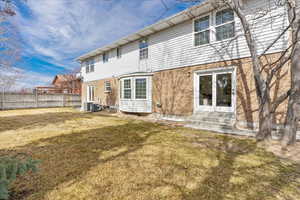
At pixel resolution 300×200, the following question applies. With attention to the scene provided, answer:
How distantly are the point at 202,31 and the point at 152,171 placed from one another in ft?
23.8

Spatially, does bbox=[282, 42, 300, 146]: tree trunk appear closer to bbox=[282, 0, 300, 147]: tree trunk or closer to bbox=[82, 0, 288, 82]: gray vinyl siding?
bbox=[282, 0, 300, 147]: tree trunk

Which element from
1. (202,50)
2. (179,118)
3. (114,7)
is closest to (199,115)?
(179,118)

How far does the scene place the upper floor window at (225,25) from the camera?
6.44 metres

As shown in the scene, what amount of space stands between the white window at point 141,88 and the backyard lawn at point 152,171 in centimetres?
554

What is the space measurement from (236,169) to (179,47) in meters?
6.97

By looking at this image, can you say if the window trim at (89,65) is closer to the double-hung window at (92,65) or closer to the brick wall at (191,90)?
the double-hung window at (92,65)

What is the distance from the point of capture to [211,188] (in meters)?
2.28

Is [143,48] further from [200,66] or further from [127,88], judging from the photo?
[200,66]

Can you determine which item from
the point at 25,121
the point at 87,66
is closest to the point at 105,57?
the point at 87,66

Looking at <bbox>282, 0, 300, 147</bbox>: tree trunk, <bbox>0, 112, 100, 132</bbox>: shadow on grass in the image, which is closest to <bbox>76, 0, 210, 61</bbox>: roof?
<bbox>282, 0, 300, 147</bbox>: tree trunk

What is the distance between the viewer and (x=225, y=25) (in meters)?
6.59

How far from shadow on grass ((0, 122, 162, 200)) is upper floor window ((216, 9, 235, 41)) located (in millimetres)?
5942

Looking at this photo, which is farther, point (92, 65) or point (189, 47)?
point (92, 65)

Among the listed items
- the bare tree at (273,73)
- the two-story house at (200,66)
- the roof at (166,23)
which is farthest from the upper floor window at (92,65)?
the bare tree at (273,73)
